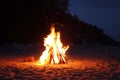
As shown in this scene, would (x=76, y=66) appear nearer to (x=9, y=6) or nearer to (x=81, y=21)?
(x=9, y=6)

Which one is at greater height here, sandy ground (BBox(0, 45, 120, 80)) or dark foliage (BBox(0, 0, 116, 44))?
dark foliage (BBox(0, 0, 116, 44))

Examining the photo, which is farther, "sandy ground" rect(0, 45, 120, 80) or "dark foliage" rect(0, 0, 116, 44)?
"dark foliage" rect(0, 0, 116, 44)

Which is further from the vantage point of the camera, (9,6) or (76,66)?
(9,6)

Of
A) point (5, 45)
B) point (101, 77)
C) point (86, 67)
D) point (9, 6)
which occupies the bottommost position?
point (101, 77)

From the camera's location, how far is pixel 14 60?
60.9 feet

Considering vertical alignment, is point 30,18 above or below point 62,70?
above

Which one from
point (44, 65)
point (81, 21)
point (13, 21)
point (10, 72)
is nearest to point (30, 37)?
point (13, 21)

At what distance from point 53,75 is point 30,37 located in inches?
555

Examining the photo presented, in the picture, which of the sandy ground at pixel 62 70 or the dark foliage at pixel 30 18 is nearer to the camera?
the sandy ground at pixel 62 70

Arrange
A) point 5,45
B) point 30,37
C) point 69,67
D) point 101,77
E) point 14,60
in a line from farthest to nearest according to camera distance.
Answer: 1. point 30,37
2. point 5,45
3. point 14,60
4. point 69,67
5. point 101,77

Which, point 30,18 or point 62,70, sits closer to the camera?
point 62,70

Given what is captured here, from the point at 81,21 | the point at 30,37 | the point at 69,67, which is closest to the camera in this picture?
the point at 69,67

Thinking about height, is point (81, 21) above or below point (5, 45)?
above

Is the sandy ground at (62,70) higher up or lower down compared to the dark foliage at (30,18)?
lower down
